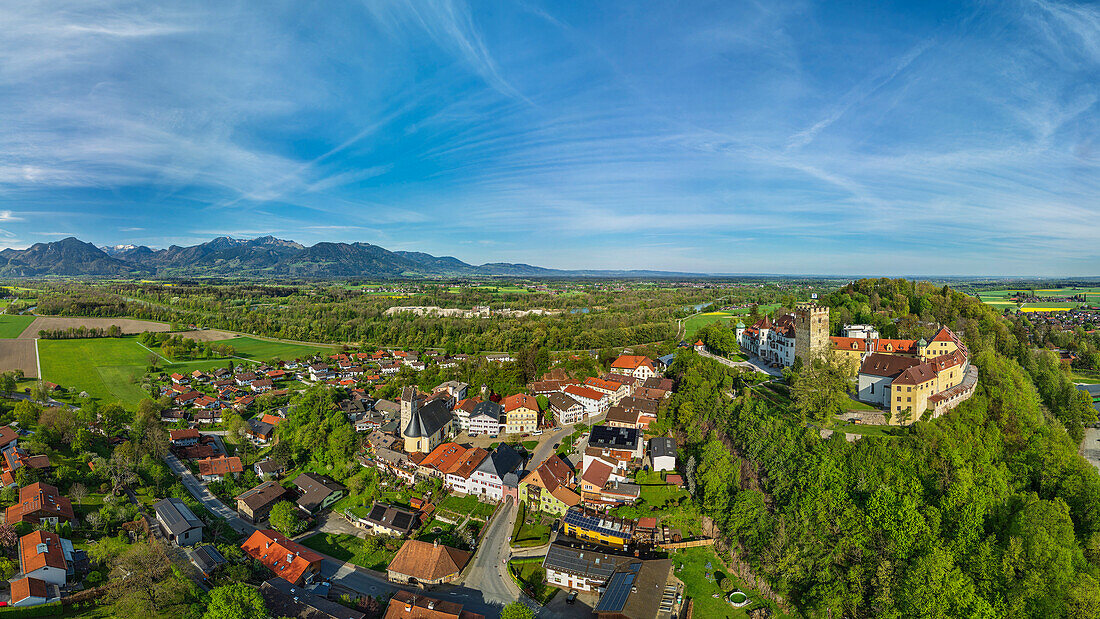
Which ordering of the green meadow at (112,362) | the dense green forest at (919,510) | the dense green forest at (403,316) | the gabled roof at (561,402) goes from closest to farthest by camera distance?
1. the dense green forest at (919,510)
2. the gabled roof at (561,402)
3. the green meadow at (112,362)
4. the dense green forest at (403,316)

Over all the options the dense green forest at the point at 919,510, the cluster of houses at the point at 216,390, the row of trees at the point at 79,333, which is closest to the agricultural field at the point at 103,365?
the row of trees at the point at 79,333

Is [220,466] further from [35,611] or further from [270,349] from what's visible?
[270,349]

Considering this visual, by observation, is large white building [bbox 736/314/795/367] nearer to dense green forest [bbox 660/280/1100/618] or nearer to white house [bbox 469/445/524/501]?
dense green forest [bbox 660/280/1100/618]

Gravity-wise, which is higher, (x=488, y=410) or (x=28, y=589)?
(x=488, y=410)

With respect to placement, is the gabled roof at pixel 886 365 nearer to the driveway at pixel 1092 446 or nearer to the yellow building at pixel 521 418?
the driveway at pixel 1092 446

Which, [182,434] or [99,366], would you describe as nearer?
[182,434]

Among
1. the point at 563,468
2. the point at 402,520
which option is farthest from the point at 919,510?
the point at 402,520

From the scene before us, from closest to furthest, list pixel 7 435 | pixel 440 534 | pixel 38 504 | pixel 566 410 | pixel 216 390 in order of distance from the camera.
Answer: pixel 38 504 < pixel 440 534 < pixel 7 435 < pixel 566 410 < pixel 216 390

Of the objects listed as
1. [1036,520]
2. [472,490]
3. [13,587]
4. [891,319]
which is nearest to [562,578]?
[472,490]
